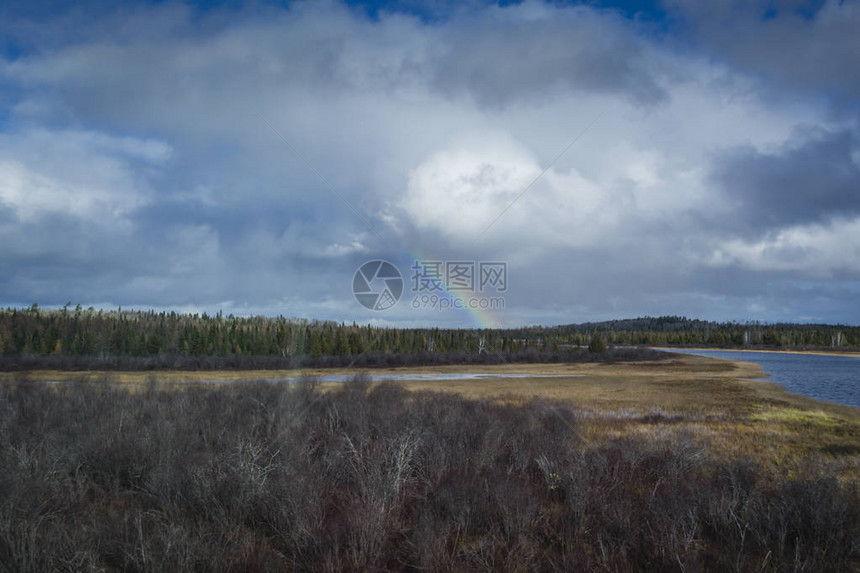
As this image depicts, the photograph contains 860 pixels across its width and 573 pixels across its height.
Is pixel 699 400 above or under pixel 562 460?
under

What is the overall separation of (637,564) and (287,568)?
546 cm

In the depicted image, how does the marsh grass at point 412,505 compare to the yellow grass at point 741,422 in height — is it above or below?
above

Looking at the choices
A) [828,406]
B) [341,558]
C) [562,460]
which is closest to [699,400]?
[828,406]

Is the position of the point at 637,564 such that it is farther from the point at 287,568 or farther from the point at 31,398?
the point at 31,398

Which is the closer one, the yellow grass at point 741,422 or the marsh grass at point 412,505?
the marsh grass at point 412,505

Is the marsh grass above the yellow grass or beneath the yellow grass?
above

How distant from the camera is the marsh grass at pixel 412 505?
7.30 meters

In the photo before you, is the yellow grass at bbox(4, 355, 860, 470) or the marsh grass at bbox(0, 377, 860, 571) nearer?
the marsh grass at bbox(0, 377, 860, 571)

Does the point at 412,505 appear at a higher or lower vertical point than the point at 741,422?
higher

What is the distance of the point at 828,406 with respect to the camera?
2961 centimetres

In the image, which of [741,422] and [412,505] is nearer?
[412,505]

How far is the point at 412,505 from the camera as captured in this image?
31.3 feet

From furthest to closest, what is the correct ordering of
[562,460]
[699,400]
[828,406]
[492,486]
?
[699,400]
[828,406]
[562,460]
[492,486]

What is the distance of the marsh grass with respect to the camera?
287 inches
